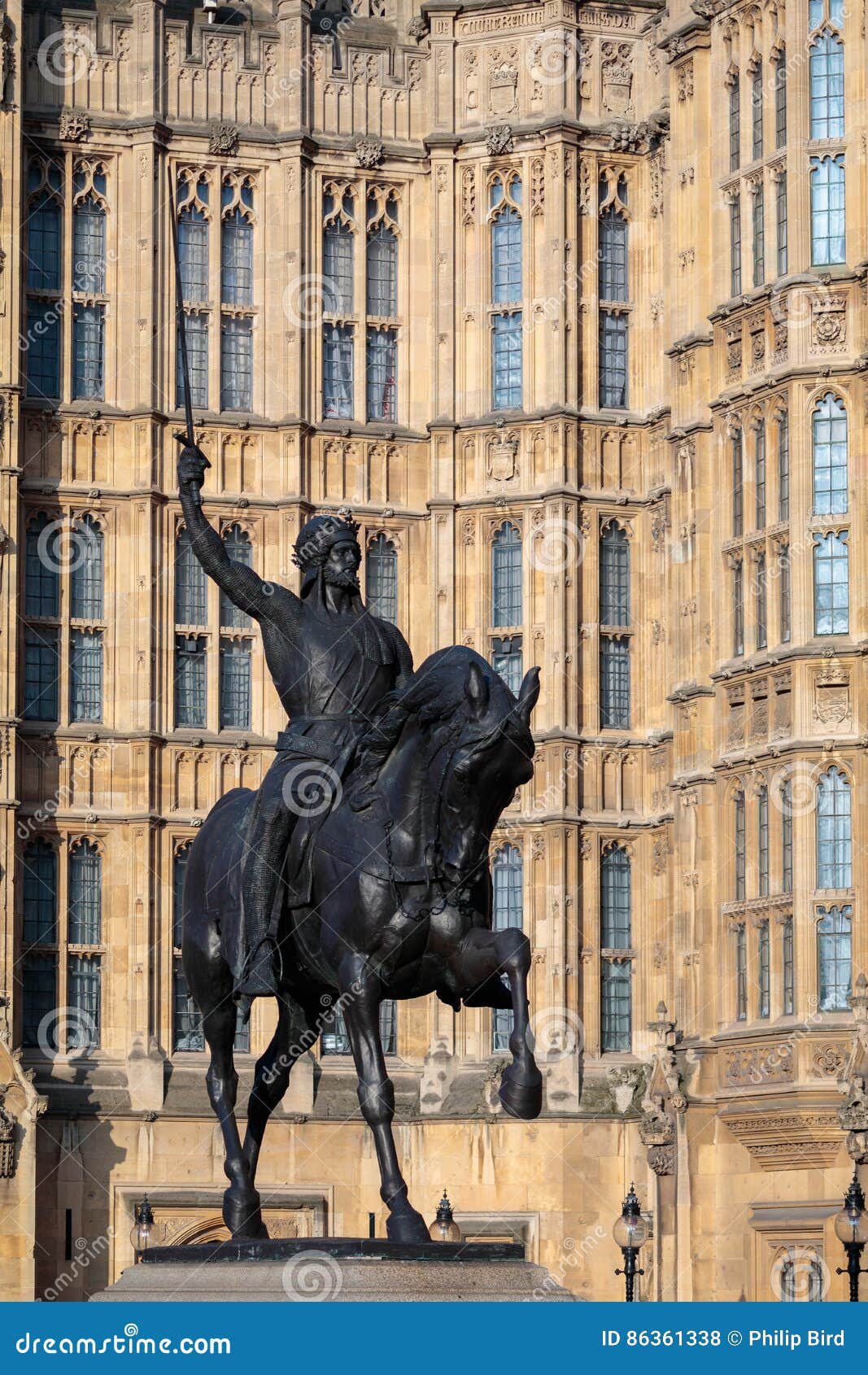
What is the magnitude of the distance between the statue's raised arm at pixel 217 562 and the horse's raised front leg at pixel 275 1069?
83.3 inches

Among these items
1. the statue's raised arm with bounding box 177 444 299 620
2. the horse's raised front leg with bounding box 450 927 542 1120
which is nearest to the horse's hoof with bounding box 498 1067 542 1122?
the horse's raised front leg with bounding box 450 927 542 1120

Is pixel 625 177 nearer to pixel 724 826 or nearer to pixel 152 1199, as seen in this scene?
pixel 724 826

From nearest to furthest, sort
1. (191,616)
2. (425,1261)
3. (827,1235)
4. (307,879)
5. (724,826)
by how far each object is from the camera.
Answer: (425,1261) < (307,879) < (827,1235) < (724,826) < (191,616)

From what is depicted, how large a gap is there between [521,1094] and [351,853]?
1.70 meters

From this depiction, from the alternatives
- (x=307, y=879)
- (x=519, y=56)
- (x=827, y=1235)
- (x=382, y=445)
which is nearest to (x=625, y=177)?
(x=519, y=56)

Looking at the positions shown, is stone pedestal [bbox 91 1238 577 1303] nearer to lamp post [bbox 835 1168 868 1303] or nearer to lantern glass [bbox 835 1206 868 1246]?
lamp post [bbox 835 1168 868 1303]

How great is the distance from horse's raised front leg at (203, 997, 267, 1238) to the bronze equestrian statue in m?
0.02

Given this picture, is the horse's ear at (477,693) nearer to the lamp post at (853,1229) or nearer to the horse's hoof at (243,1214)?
the horse's hoof at (243,1214)

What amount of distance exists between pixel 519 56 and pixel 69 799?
36.4 feet

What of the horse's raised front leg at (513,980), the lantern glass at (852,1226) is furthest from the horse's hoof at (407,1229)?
the lantern glass at (852,1226)

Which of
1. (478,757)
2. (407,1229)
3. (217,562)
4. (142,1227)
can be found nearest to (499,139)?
(142,1227)

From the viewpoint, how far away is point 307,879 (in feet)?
55.1

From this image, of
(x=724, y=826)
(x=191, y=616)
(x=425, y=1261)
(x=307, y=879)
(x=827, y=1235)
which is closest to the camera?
(x=425, y=1261)

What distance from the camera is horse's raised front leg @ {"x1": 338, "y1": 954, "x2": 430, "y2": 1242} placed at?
1608 cm
